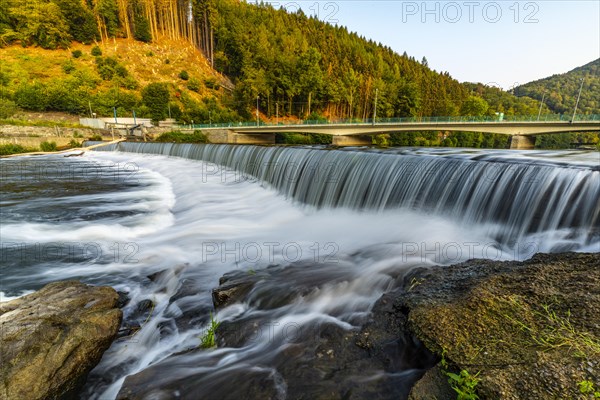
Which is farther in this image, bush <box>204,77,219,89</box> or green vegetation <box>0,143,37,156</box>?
bush <box>204,77,219,89</box>

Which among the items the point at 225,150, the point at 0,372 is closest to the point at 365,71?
the point at 225,150

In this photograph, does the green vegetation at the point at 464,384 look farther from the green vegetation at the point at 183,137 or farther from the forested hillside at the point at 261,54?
the forested hillside at the point at 261,54

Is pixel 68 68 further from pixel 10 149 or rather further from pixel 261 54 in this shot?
pixel 10 149

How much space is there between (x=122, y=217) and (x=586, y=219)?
1216cm

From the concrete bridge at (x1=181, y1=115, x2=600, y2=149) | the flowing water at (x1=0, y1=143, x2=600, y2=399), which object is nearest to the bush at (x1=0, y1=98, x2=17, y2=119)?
the concrete bridge at (x1=181, y1=115, x2=600, y2=149)

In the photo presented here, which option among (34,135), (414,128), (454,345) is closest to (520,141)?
(414,128)

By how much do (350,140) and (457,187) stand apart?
3417cm

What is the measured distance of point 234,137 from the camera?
43250 mm

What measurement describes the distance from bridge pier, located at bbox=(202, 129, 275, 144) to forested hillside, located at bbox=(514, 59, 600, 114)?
92714mm

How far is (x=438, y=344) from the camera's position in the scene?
99.5 inches

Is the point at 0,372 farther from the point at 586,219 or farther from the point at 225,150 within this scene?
the point at 225,150

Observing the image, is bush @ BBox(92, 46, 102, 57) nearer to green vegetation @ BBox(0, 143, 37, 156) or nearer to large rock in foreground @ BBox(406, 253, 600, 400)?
Answer: green vegetation @ BBox(0, 143, 37, 156)

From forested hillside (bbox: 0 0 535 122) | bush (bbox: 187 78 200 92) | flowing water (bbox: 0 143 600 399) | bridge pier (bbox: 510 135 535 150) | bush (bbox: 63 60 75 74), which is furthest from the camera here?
bush (bbox: 187 78 200 92)

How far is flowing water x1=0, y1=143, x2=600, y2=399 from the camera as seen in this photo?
13.0ft
